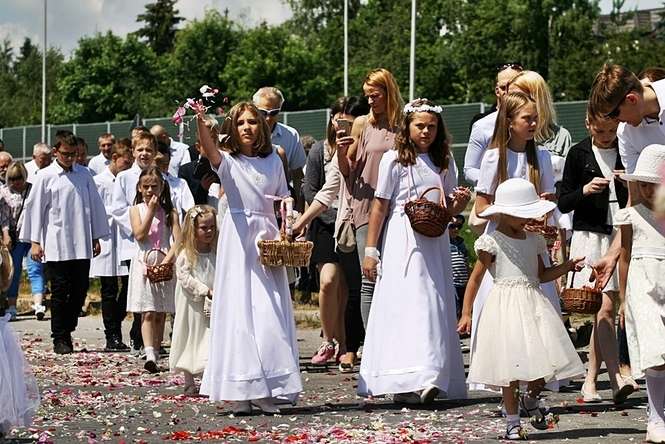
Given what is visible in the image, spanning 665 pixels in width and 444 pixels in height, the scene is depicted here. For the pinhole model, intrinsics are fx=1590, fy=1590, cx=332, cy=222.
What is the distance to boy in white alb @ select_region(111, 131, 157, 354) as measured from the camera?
15.8m

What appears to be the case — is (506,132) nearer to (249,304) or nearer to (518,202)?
(518,202)

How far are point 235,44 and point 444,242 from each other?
105 meters

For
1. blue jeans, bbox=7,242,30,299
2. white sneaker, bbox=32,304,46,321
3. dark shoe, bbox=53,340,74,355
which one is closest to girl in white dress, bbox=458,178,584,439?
dark shoe, bbox=53,340,74,355

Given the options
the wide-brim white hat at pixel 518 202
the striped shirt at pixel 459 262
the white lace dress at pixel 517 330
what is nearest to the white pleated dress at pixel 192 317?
the white lace dress at pixel 517 330

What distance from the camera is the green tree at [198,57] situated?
114m

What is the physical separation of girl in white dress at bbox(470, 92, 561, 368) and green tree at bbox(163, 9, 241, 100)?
338ft

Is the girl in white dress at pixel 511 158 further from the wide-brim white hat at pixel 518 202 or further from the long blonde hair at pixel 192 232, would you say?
the long blonde hair at pixel 192 232

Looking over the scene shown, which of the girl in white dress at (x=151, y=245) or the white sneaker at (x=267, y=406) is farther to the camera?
the girl in white dress at (x=151, y=245)

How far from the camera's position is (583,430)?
31.4ft

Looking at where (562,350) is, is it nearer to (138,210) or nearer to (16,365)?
(16,365)

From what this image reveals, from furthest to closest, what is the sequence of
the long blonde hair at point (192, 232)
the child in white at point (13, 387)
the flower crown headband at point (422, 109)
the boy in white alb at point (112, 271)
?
the boy in white alb at point (112, 271) → the long blonde hair at point (192, 232) → the flower crown headband at point (422, 109) → the child in white at point (13, 387)

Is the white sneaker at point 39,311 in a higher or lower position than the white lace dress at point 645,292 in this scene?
lower

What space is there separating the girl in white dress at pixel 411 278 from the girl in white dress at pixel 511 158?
0.57 metres

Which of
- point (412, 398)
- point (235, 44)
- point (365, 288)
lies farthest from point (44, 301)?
point (235, 44)
